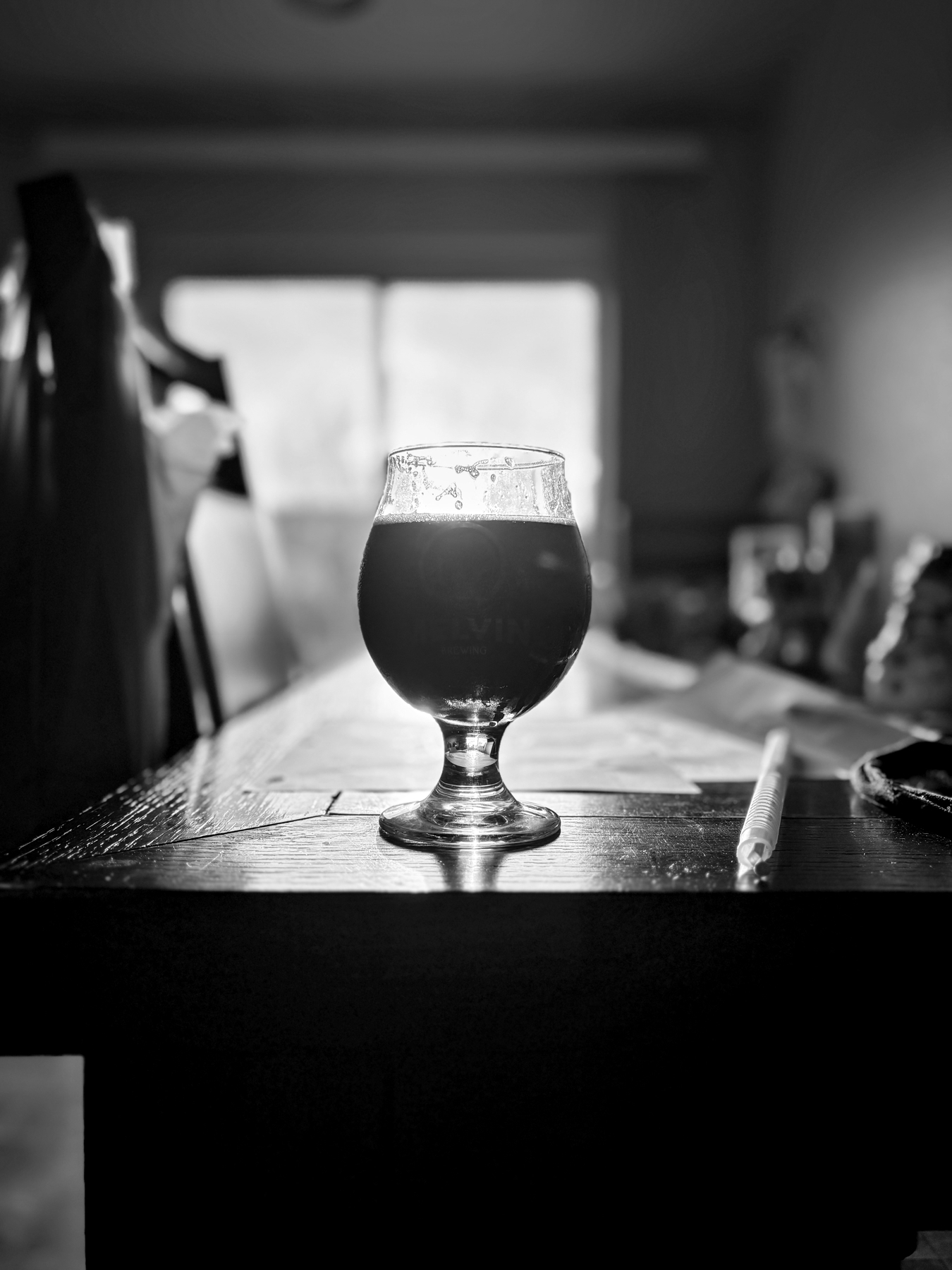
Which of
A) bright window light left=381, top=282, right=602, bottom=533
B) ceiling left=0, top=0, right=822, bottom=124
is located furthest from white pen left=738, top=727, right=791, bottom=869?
bright window light left=381, top=282, right=602, bottom=533

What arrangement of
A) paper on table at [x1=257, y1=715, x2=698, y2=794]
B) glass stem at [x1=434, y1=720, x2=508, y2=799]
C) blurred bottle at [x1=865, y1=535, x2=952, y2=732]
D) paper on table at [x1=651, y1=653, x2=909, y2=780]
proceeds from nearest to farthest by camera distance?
glass stem at [x1=434, y1=720, x2=508, y2=799]
paper on table at [x1=257, y1=715, x2=698, y2=794]
paper on table at [x1=651, y1=653, x2=909, y2=780]
blurred bottle at [x1=865, y1=535, x2=952, y2=732]

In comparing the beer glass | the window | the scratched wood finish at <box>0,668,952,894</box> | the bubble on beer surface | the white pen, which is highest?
the window

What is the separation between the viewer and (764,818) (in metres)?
0.45

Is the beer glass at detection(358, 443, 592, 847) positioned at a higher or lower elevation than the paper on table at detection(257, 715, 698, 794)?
higher

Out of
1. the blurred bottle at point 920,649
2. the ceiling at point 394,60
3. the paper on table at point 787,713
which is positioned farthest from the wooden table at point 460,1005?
the ceiling at point 394,60

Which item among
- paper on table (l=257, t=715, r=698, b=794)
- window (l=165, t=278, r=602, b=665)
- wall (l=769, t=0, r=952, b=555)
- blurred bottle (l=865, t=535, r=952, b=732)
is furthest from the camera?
window (l=165, t=278, r=602, b=665)

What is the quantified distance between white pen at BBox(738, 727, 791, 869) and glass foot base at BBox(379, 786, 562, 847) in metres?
0.09

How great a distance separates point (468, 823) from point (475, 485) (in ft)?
0.51

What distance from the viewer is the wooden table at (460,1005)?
397 millimetres

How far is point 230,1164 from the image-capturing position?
1.36ft

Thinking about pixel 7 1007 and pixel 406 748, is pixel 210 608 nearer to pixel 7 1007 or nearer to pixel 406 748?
pixel 406 748

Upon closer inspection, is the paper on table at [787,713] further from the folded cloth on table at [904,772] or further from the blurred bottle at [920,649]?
the blurred bottle at [920,649]

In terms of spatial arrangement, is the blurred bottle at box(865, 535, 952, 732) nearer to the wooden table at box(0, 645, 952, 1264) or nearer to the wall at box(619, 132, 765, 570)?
the wooden table at box(0, 645, 952, 1264)

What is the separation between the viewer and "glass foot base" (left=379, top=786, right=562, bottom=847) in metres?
0.46
